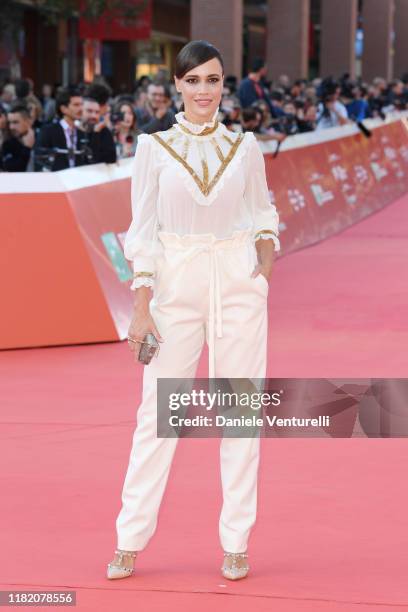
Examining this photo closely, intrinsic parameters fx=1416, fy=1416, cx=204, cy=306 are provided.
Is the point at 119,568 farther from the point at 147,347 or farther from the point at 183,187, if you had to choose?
the point at 183,187

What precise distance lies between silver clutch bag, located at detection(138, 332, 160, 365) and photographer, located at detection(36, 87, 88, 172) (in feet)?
22.9

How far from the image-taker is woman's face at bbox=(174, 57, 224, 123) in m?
5.00

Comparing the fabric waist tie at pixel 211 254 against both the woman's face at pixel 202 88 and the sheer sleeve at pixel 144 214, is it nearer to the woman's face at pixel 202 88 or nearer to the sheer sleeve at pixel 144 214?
the sheer sleeve at pixel 144 214

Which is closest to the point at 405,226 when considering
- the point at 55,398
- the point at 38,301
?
the point at 38,301

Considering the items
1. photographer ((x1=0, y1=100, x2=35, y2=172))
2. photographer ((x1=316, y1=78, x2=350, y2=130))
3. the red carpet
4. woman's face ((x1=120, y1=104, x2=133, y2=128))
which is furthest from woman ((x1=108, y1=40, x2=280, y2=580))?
photographer ((x1=316, y1=78, x2=350, y2=130))

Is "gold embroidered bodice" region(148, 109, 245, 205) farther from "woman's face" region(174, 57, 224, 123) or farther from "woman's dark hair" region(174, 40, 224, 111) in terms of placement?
"woman's dark hair" region(174, 40, 224, 111)

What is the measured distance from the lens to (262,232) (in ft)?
17.3

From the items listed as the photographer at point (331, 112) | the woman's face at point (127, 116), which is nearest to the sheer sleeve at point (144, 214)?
the woman's face at point (127, 116)

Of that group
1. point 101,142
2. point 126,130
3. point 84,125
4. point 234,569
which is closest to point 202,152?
point 234,569

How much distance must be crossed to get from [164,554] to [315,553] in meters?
0.60

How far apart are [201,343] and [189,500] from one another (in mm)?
1499

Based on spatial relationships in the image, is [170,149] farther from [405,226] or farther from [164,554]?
[405,226]

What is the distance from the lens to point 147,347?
5000 mm

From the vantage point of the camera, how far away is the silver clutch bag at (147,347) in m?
5.00
